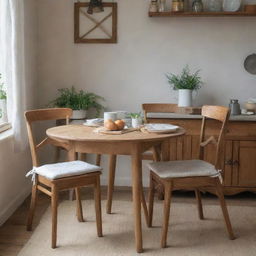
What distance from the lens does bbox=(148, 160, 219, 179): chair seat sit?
9.07 feet

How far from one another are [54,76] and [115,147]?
1.82 metres

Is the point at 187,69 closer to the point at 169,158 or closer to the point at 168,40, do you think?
the point at 168,40

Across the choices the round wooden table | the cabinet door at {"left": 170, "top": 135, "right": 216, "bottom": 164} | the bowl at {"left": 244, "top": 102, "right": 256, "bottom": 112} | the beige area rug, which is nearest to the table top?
the round wooden table

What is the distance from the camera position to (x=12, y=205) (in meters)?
3.41

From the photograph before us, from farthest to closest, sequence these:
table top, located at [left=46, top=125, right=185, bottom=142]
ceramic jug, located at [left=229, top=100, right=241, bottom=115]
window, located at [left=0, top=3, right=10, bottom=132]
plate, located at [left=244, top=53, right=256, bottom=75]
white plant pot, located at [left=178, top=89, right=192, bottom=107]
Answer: plate, located at [left=244, top=53, right=256, bottom=75] < white plant pot, located at [left=178, top=89, right=192, bottom=107] < ceramic jug, located at [left=229, top=100, right=241, bottom=115] < window, located at [left=0, top=3, right=10, bottom=132] < table top, located at [left=46, top=125, right=185, bottom=142]

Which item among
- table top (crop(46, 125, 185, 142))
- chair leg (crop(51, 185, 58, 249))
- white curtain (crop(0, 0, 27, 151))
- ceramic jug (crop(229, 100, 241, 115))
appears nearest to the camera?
table top (crop(46, 125, 185, 142))

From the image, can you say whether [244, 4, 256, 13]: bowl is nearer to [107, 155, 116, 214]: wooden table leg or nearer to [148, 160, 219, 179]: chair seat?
[148, 160, 219, 179]: chair seat

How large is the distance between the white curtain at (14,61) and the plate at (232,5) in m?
1.82

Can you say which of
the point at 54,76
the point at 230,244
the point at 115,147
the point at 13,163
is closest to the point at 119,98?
the point at 54,76

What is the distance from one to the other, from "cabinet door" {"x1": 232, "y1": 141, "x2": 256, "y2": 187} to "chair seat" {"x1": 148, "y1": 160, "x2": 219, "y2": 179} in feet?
2.67

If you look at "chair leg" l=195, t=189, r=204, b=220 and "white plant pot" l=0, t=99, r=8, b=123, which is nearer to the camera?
"chair leg" l=195, t=189, r=204, b=220

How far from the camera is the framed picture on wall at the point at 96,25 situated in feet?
13.4

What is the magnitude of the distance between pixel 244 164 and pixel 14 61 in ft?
6.88

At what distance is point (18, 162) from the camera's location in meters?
3.63
